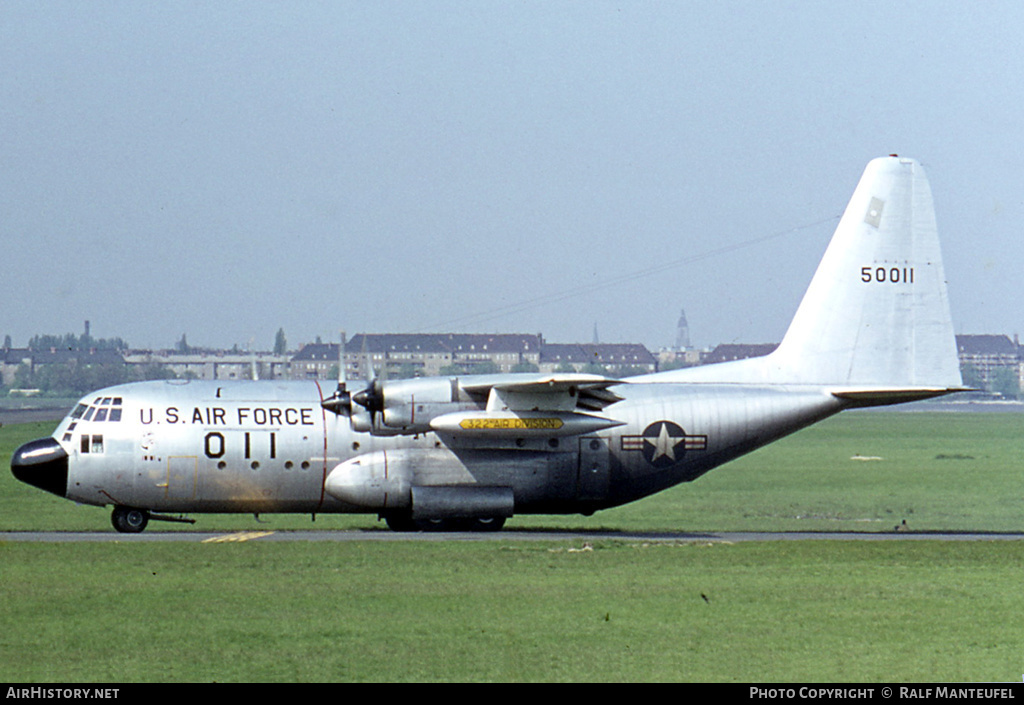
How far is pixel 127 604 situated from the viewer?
18812 millimetres

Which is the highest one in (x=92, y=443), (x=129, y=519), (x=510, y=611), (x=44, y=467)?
(x=92, y=443)

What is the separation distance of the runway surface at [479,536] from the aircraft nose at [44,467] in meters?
1.21

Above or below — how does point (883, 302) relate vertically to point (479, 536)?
above

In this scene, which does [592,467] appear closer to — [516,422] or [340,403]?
[516,422]

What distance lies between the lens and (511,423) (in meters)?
29.0

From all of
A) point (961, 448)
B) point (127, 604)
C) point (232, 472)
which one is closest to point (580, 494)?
point (232, 472)

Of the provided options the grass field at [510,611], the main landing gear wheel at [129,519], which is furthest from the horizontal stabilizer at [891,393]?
the main landing gear wheel at [129,519]

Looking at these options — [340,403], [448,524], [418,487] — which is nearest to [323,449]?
[340,403]

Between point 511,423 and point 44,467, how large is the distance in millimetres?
10770

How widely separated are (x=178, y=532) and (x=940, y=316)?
65.0 feet

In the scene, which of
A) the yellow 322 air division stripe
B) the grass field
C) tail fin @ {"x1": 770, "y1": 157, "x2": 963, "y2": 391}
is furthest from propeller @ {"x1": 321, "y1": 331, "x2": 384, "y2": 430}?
tail fin @ {"x1": 770, "y1": 157, "x2": 963, "y2": 391}

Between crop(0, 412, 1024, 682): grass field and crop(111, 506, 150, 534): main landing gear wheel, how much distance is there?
8.25 ft

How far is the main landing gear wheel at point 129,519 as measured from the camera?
99.0 ft

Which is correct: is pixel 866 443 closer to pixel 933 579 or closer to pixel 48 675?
pixel 933 579
